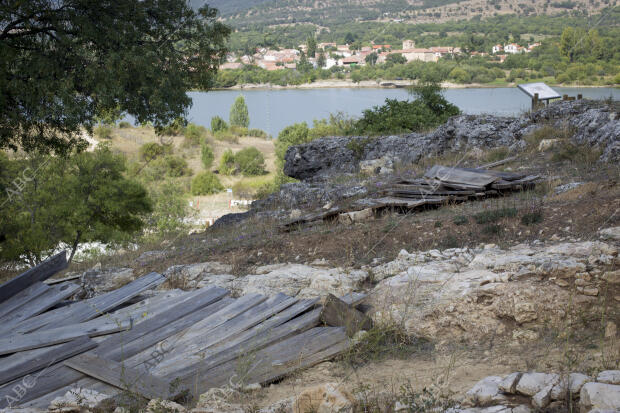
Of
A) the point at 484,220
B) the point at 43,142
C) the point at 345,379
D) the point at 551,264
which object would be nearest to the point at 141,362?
the point at 345,379

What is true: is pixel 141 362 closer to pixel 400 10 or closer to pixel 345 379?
pixel 345 379

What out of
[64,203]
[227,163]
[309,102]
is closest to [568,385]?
[64,203]

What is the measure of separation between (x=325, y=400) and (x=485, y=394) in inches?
37.1

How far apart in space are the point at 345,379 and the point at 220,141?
69121 mm

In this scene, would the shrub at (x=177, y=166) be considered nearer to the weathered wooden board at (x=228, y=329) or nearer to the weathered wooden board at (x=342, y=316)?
the weathered wooden board at (x=228, y=329)

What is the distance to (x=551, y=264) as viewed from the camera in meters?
4.93

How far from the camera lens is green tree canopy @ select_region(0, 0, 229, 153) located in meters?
9.71

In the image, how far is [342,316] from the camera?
188 inches

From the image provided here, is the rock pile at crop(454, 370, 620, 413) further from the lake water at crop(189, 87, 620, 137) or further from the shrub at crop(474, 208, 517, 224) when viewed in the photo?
the lake water at crop(189, 87, 620, 137)

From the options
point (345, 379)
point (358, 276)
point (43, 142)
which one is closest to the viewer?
point (345, 379)

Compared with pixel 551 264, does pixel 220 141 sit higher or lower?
lower

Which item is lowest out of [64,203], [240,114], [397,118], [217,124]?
[217,124]

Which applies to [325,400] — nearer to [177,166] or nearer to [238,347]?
[238,347]

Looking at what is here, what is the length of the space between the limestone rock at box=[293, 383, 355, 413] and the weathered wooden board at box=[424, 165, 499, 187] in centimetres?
672
